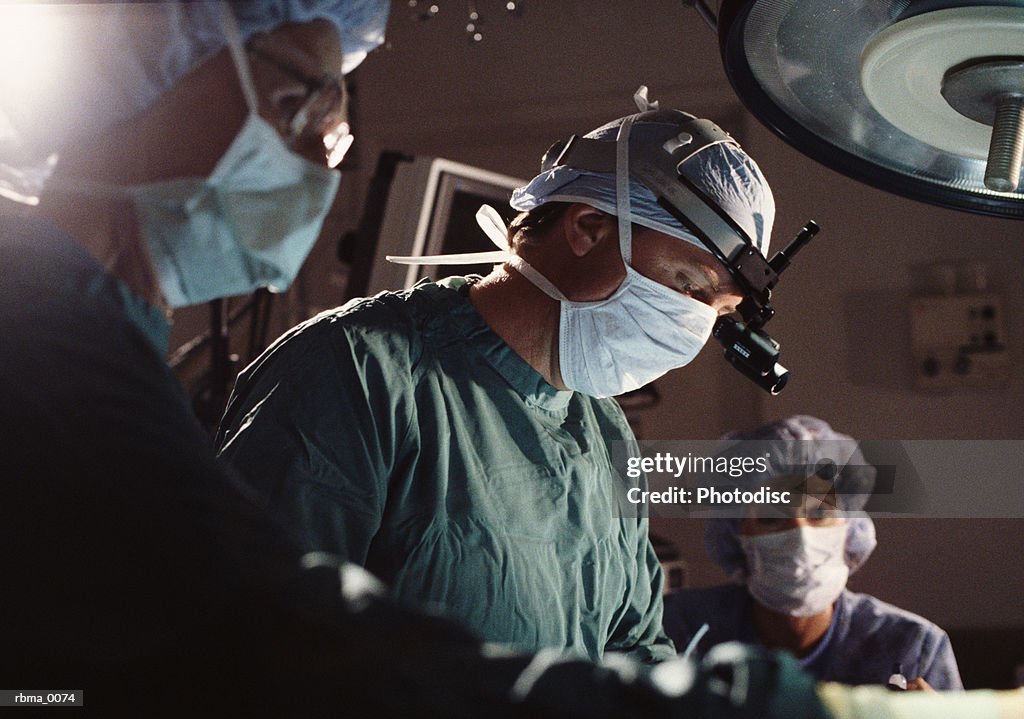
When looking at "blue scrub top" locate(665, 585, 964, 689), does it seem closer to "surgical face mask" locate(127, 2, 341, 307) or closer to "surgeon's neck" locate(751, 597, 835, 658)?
"surgeon's neck" locate(751, 597, 835, 658)

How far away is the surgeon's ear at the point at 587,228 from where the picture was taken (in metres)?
1.35

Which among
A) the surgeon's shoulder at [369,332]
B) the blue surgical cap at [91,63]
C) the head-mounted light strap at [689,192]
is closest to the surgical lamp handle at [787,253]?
the head-mounted light strap at [689,192]

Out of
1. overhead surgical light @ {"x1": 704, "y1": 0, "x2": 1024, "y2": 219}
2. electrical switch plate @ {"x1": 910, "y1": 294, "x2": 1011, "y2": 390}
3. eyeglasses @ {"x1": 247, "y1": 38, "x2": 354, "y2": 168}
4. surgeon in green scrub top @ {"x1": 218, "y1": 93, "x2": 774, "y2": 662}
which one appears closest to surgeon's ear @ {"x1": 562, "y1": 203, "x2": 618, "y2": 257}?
surgeon in green scrub top @ {"x1": 218, "y1": 93, "x2": 774, "y2": 662}

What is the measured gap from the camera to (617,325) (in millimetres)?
1358

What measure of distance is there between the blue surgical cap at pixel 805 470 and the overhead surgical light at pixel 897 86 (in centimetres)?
163

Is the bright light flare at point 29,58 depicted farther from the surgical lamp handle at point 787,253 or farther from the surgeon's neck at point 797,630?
the surgeon's neck at point 797,630

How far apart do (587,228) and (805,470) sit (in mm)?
1351

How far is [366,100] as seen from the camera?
12.3 ft

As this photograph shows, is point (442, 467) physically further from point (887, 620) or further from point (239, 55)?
point (887, 620)

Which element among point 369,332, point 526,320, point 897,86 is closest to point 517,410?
point 526,320

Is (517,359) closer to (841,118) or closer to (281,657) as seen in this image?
(841,118)

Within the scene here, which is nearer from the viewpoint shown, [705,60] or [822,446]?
[822,446]

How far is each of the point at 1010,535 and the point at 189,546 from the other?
307cm

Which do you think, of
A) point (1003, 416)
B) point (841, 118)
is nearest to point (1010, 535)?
point (1003, 416)
